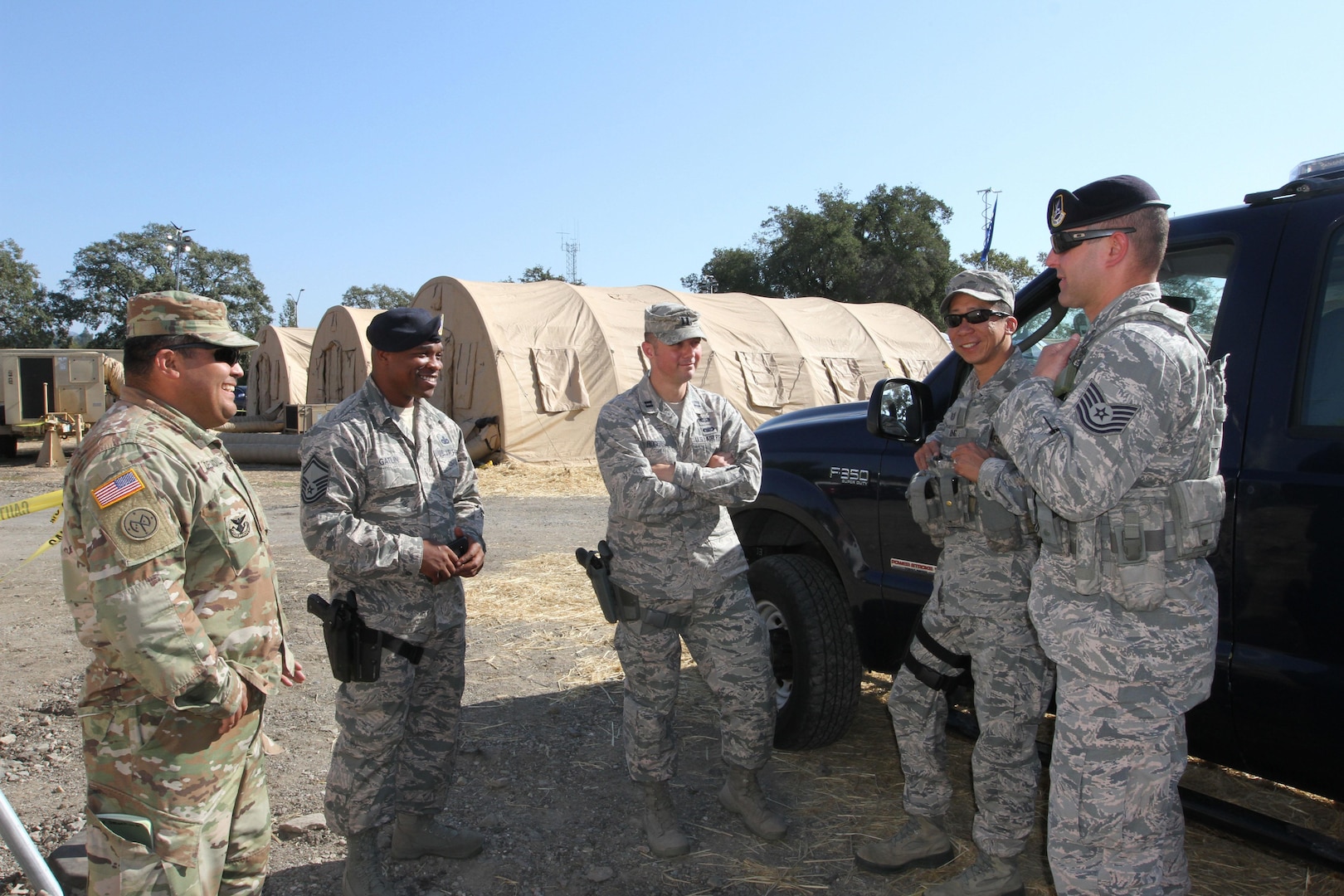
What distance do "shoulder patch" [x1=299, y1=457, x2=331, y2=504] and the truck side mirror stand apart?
1.93 meters

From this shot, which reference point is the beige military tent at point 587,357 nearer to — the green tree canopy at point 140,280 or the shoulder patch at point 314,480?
the shoulder patch at point 314,480

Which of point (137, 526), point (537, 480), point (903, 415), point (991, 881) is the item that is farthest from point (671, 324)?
point (537, 480)

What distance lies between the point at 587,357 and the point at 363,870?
46.3 feet

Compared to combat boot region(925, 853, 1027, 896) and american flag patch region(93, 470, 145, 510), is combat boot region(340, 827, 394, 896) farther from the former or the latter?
combat boot region(925, 853, 1027, 896)

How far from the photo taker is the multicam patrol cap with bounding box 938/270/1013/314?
2.93 m

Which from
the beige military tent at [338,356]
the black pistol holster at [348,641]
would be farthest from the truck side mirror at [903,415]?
the beige military tent at [338,356]

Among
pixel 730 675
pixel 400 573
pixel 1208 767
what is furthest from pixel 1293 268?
pixel 400 573

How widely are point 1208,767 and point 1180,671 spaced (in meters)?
2.38

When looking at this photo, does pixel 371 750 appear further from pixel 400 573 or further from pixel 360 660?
pixel 400 573

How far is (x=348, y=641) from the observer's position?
112 inches

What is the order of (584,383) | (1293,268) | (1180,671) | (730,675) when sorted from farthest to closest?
(584,383) → (730,675) → (1293,268) → (1180,671)

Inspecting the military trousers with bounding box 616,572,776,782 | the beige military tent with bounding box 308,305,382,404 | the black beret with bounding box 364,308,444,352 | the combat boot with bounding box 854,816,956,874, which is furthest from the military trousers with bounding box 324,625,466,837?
the beige military tent with bounding box 308,305,382,404

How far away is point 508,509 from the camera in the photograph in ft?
38.3

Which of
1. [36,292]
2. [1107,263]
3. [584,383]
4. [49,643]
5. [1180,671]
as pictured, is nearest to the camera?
[1180,671]
